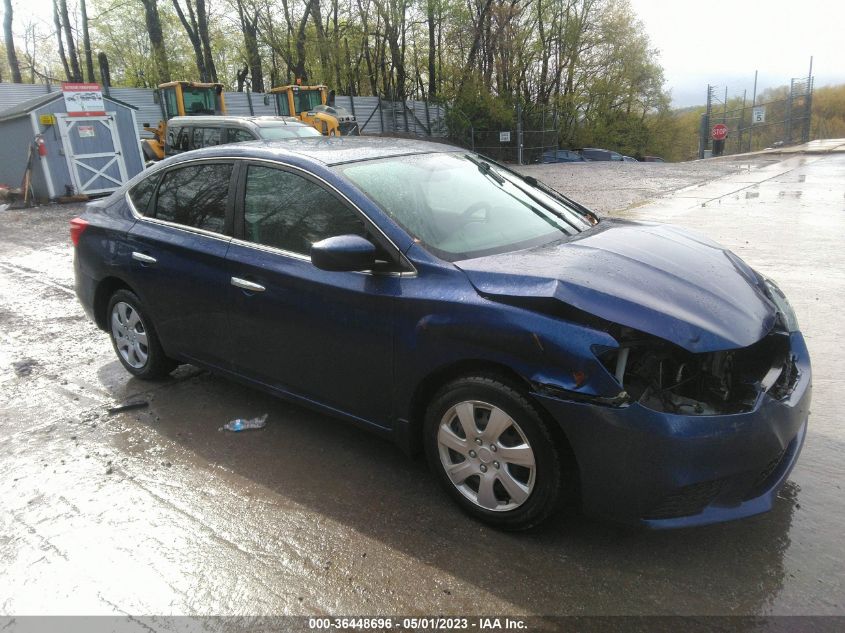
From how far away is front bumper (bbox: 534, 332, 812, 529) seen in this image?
2.29 metres

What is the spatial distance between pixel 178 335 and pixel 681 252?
9.81 ft

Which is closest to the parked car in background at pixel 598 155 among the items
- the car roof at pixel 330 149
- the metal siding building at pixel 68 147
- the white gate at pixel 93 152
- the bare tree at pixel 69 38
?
the metal siding building at pixel 68 147

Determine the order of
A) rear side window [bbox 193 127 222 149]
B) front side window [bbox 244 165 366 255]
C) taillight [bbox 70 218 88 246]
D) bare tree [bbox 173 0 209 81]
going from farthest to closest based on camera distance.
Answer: bare tree [bbox 173 0 209 81], rear side window [bbox 193 127 222 149], taillight [bbox 70 218 88 246], front side window [bbox 244 165 366 255]

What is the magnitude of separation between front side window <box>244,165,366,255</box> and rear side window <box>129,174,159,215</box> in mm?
1070

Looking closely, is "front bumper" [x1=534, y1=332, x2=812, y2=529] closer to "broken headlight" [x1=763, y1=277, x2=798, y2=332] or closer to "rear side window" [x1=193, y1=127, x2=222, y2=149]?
"broken headlight" [x1=763, y1=277, x2=798, y2=332]

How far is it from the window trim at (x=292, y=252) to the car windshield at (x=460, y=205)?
0.35ft

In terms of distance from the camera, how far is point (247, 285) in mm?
3430

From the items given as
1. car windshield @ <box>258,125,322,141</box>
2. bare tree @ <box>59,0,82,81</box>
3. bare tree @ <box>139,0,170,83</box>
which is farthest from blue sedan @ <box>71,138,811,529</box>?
bare tree @ <box>59,0,82,81</box>

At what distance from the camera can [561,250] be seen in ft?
9.79

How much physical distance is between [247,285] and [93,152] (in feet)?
51.7

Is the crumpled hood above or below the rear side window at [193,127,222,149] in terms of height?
below

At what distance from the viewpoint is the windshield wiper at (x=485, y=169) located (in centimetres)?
384

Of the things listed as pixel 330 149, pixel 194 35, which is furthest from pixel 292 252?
pixel 194 35

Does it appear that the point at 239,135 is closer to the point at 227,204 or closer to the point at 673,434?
the point at 227,204
